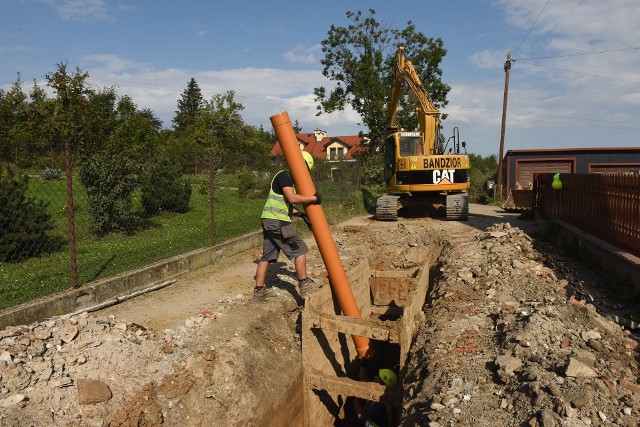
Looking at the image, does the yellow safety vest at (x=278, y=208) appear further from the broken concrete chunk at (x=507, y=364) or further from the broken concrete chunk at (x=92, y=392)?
the broken concrete chunk at (x=507, y=364)

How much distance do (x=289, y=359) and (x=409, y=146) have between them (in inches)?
381

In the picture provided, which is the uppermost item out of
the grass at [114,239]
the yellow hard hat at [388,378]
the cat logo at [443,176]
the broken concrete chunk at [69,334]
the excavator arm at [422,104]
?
the excavator arm at [422,104]

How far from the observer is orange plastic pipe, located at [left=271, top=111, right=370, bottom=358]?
453 cm

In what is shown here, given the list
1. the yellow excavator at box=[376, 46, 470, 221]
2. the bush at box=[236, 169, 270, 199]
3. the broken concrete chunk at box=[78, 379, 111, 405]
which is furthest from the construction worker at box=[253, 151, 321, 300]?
the bush at box=[236, 169, 270, 199]

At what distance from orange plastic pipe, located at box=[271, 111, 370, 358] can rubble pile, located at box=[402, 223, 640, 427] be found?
87 cm

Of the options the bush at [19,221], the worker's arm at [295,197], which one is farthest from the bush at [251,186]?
the worker's arm at [295,197]

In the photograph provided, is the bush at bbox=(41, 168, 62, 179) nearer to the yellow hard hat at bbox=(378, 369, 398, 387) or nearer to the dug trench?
the dug trench

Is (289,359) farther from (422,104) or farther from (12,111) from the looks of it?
(12,111)

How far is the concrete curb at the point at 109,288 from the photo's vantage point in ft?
16.2

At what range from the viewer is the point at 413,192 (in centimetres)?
1354

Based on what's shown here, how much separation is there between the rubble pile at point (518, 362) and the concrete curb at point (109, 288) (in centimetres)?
371

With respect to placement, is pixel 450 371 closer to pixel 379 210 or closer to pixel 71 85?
pixel 379 210

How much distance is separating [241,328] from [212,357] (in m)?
0.66

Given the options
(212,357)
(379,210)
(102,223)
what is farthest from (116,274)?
(379,210)
